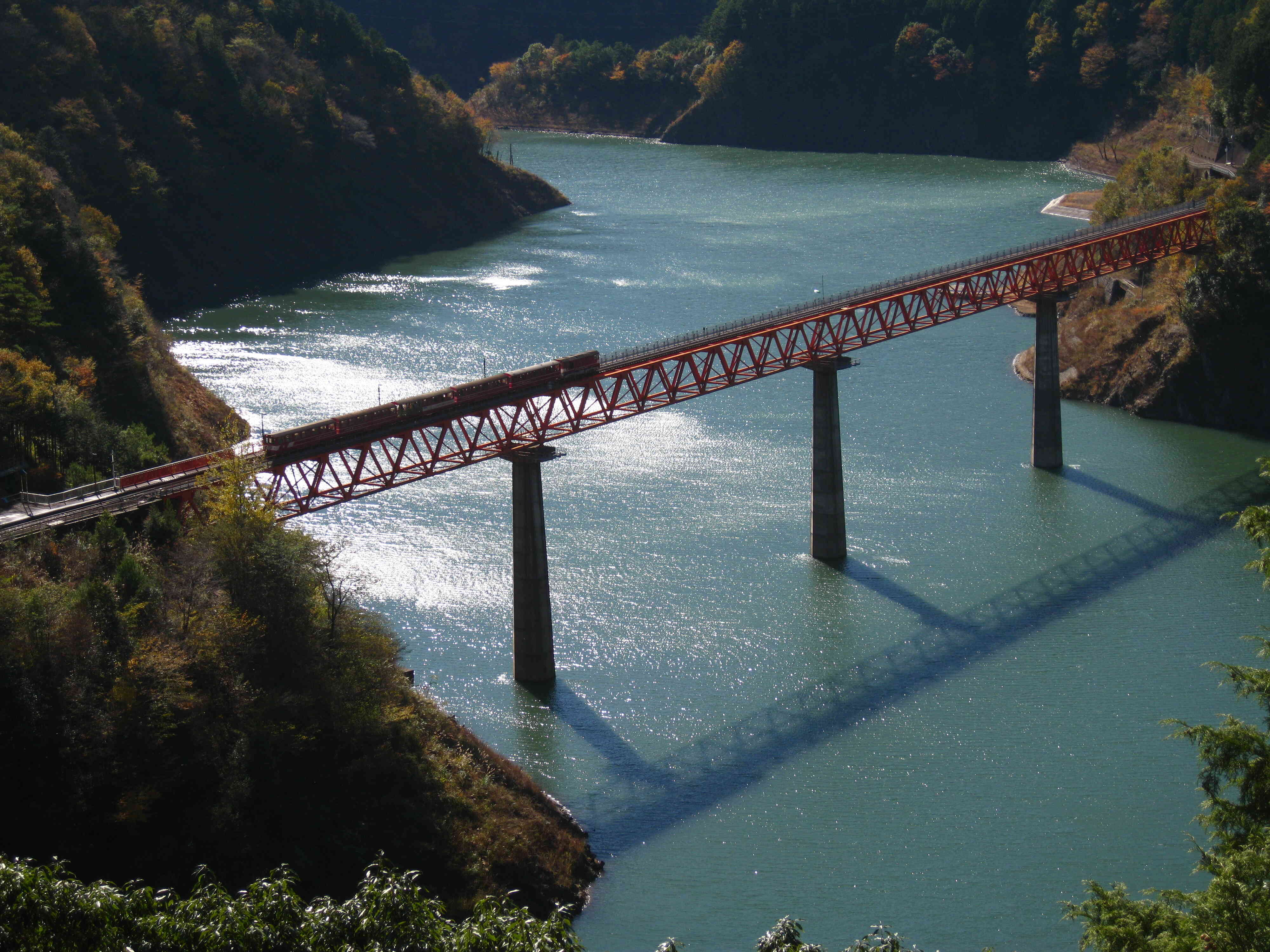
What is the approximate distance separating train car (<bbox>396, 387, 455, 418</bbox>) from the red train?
19 mm

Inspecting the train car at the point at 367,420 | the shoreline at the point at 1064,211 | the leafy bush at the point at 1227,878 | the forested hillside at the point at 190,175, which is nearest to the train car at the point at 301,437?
the train car at the point at 367,420

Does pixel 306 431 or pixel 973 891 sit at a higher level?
pixel 306 431

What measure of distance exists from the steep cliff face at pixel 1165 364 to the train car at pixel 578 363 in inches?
2021

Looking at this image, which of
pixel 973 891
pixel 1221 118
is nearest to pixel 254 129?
pixel 1221 118

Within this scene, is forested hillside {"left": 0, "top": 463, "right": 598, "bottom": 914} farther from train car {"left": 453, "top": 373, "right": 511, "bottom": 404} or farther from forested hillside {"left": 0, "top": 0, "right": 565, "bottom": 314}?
forested hillside {"left": 0, "top": 0, "right": 565, "bottom": 314}

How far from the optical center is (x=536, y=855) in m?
49.7

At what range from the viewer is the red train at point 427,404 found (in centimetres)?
5928

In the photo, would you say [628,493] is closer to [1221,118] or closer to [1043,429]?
[1043,429]

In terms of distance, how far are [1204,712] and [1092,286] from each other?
6331cm

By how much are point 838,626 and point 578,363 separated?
58.2ft

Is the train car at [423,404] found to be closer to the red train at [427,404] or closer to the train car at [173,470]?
the red train at [427,404]

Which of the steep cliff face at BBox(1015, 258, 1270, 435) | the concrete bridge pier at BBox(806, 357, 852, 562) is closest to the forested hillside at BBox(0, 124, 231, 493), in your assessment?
the concrete bridge pier at BBox(806, 357, 852, 562)

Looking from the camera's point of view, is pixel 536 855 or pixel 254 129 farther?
pixel 254 129

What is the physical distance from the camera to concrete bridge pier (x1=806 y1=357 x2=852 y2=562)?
75.6m
